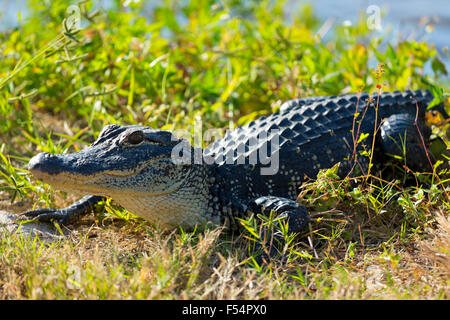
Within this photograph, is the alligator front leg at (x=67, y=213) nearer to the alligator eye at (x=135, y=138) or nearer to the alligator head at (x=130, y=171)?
the alligator head at (x=130, y=171)

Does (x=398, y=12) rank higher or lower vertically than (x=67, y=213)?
higher

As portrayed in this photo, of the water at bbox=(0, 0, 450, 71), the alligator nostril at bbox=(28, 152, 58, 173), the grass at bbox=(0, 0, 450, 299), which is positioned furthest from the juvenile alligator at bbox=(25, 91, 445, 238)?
the water at bbox=(0, 0, 450, 71)

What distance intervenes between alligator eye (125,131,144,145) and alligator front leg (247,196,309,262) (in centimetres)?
93

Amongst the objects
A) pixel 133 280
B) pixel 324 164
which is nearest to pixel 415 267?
pixel 324 164

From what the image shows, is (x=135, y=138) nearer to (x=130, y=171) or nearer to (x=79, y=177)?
(x=130, y=171)

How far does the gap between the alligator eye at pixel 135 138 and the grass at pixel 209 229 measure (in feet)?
2.05

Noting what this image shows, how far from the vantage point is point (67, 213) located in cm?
383

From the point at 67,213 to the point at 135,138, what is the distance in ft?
3.01

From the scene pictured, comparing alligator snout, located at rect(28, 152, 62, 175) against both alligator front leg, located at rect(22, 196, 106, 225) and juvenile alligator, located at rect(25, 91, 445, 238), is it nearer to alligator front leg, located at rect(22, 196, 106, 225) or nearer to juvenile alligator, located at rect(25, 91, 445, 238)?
juvenile alligator, located at rect(25, 91, 445, 238)

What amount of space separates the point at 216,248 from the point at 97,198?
3.68ft

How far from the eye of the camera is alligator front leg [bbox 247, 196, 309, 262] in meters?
3.37

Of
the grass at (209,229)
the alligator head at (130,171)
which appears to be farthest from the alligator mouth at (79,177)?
the grass at (209,229)

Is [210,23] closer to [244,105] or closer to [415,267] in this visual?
[244,105]

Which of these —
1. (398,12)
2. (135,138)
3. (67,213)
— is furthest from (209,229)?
(398,12)
